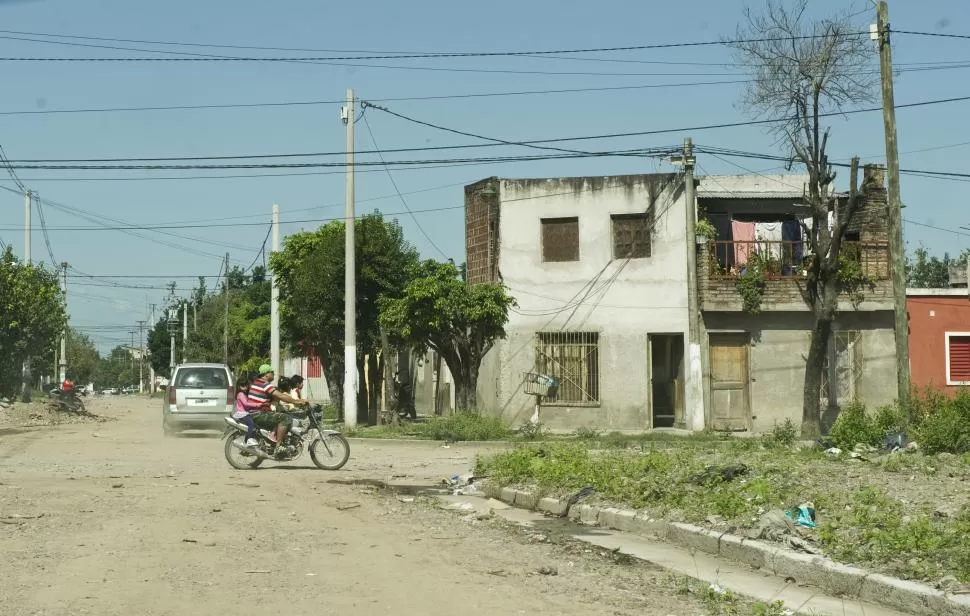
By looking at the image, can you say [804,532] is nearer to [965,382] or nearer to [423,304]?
[423,304]

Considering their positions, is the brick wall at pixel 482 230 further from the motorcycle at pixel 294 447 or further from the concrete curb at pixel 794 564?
the concrete curb at pixel 794 564

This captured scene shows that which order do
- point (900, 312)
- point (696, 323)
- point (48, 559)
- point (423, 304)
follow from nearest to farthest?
point (48, 559)
point (900, 312)
point (423, 304)
point (696, 323)

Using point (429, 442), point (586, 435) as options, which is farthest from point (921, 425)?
point (429, 442)

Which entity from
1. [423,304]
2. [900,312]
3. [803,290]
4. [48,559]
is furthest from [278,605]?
[803,290]

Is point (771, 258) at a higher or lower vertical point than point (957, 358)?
higher

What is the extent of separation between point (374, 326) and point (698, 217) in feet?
32.0

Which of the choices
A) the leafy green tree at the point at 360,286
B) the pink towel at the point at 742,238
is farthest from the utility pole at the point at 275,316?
the pink towel at the point at 742,238

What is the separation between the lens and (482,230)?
105ft

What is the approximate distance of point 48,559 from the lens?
891 centimetres

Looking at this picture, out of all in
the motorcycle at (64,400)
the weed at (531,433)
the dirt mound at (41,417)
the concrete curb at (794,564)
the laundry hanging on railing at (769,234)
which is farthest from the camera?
the motorcycle at (64,400)

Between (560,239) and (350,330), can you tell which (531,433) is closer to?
(350,330)

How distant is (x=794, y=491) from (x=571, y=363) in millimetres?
19499

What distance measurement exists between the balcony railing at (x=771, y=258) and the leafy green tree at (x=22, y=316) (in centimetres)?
2366

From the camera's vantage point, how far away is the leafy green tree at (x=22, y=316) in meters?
38.5
